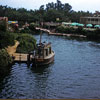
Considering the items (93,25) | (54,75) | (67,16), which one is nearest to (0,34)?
(54,75)

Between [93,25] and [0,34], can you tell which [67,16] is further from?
[0,34]

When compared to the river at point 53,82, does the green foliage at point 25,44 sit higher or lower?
higher

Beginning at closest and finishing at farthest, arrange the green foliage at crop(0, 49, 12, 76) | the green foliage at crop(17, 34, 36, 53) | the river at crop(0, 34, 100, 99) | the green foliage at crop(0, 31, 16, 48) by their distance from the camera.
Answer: the river at crop(0, 34, 100, 99) → the green foliage at crop(0, 49, 12, 76) → the green foliage at crop(0, 31, 16, 48) → the green foliage at crop(17, 34, 36, 53)

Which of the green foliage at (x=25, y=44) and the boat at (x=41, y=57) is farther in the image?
the green foliage at (x=25, y=44)

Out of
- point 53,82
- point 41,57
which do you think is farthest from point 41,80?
point 41,57

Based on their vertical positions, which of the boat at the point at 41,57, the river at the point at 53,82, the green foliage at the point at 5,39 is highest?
the green foliage at the point at 5,39

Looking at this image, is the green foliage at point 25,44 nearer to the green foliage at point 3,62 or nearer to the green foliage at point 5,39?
the green foliage at point 5,39

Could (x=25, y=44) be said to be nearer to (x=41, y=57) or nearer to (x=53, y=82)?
(x=41, y=57)

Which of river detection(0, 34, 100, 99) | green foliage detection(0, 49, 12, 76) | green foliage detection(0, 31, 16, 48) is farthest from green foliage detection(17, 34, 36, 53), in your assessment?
green foliage detection(0, 49, 12, 76)

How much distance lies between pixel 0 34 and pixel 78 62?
54.8 feet

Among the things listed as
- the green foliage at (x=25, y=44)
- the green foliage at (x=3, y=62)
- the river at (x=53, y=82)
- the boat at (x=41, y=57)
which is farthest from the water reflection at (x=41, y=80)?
the green foliage at (x=25, y=44)

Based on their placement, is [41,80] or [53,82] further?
[41,80]

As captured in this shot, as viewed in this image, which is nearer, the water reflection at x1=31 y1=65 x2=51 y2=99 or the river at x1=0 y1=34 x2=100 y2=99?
the river at x1=0 y1=34 x2=100 y2=99

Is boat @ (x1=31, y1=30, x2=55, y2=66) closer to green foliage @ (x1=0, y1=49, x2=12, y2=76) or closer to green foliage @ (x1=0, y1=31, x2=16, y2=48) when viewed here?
green foliage @ (x1=0, y1=49, x2=12, y2=76)
